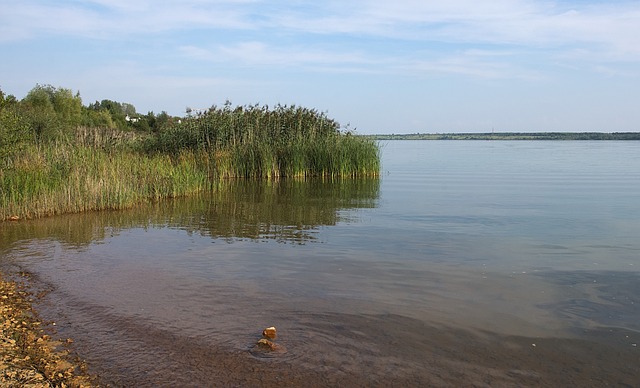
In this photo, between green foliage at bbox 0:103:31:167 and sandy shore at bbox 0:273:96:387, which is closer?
sandy shore at bbox 0:273:96:387

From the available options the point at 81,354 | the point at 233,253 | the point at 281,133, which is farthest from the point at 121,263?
the point at 281,133

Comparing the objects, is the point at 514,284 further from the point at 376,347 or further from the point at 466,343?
the point at 376,347

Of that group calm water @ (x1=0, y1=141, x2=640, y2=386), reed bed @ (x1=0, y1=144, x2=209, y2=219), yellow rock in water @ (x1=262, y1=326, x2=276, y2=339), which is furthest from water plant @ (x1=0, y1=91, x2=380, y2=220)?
yellow rock in water @ (x1=262, y1=326, x2=276, y2=339)

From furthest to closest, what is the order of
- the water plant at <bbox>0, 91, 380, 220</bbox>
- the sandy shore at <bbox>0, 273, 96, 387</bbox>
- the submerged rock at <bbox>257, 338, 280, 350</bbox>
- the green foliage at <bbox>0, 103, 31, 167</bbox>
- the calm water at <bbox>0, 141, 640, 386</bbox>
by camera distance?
the water plant at <bbox>0, 91, 380, 220</bbox>
the green foliage at <bbox>0, 103, 31, 167</bbox>
the submerged rock at <bbox>257, 338, 280, 350</bbox>
the calm water at <bbox>0, 141, 640, 386</bbox>
the sandy shore at <bbox>0, 273, 96, 387</bbox>

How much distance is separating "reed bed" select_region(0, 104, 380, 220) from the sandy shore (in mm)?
9900

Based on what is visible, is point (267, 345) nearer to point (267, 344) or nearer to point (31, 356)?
point (267, 344)

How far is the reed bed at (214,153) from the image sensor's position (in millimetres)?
17406

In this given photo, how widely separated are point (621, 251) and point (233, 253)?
7162 mm

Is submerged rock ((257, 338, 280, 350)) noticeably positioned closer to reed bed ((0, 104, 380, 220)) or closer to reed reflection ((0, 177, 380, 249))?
reed reflection ((0, 177, 380, 249))

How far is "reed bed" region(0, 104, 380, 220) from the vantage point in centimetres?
1741

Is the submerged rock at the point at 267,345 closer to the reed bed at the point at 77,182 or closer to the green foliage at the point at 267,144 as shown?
the reed bed at the point at 77,182

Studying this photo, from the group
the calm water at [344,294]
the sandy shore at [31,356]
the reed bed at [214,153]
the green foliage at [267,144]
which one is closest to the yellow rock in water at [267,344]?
the calm water at [344,294]

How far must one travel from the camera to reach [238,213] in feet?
53.9

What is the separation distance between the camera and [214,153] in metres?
26.2
